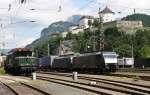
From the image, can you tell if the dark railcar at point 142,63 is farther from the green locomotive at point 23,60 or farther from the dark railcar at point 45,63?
the green locomotive at point 23,60

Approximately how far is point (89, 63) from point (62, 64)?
1695 centimetres

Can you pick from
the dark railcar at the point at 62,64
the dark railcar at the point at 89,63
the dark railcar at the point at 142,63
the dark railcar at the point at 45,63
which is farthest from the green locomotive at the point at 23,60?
the dark railcar at the point at 142,63

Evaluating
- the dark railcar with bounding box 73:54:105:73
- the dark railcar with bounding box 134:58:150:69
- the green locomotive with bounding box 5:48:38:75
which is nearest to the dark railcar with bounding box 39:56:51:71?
the dark railcar with bounding box 134:58:150:69

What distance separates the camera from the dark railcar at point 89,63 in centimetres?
5374

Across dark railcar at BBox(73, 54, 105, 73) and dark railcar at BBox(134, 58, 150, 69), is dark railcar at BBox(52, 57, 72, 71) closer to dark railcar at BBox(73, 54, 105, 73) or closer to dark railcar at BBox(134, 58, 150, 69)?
dark railcar at BBox(73, 54, 105, 73)

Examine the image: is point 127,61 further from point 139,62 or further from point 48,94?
point 48,94

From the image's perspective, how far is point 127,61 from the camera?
90125 mm

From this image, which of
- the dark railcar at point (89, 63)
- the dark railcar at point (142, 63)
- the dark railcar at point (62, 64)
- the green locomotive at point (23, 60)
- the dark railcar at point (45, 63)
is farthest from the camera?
the dark railcar at point (45, 63)

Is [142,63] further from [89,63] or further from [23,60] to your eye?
[23,60]

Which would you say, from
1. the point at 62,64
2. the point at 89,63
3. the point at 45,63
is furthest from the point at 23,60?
the point at 45,63

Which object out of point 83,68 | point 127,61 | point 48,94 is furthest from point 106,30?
point 48,94

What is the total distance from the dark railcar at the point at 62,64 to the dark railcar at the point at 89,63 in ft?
10.9

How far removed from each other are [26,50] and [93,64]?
9221mm

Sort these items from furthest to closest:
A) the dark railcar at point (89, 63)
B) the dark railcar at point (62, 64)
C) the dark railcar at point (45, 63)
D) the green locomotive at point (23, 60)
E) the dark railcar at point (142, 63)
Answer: the dark railcar at point (45, 63), the dark railcar at point (142, 63), the dark railcar at point (62, 64), the dark railcar at point (89, 63), the green locomotive at point (23, 60)
